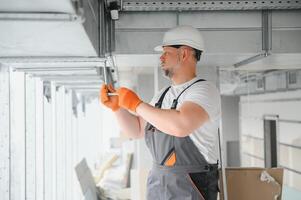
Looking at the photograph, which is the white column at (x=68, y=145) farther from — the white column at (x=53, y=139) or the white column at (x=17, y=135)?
the white column at (x=17, y=135)

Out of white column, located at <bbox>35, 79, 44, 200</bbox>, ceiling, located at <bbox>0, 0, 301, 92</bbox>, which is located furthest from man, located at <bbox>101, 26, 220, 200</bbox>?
white column, located at <bbox>35, 79, 44, 200</bbox>

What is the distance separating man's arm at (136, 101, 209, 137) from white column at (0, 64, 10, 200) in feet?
3.51

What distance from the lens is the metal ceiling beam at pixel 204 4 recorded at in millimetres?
2180

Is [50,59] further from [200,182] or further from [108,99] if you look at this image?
[200,182]

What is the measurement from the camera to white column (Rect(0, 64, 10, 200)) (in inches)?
90.2

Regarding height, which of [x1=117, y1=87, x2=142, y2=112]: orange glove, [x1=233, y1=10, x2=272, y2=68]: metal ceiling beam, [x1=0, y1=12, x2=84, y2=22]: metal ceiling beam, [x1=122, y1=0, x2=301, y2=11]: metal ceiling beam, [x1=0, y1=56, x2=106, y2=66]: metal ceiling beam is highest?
[x1=122, y1=0, x2=301, y2=11]: metal ceiling beam

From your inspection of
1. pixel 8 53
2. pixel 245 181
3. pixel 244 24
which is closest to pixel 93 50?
pixel 8 53

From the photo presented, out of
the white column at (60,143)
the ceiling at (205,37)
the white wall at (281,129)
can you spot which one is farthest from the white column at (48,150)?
the white wall at (281,129)

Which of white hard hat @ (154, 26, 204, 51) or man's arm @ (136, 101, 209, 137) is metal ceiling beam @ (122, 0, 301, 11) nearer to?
white hard hat @ (154, 26, 204, 51)

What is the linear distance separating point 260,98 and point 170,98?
4.54 metres

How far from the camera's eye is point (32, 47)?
171 centimetres

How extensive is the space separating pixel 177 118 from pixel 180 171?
35cm

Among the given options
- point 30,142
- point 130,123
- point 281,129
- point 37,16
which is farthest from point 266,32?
point 281,129

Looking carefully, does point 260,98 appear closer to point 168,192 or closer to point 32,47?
point 168,192
